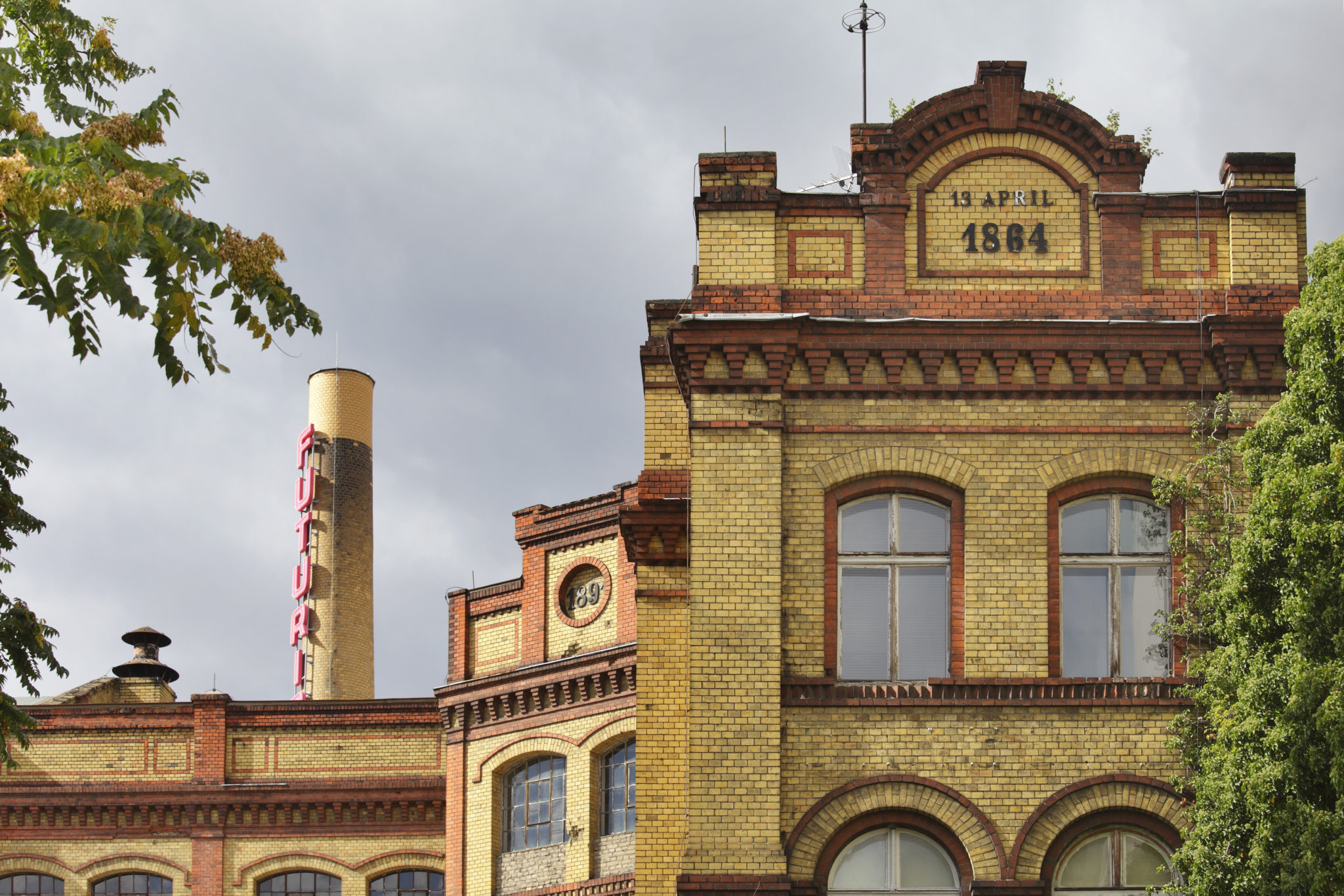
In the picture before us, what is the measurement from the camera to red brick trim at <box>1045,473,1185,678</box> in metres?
17.7

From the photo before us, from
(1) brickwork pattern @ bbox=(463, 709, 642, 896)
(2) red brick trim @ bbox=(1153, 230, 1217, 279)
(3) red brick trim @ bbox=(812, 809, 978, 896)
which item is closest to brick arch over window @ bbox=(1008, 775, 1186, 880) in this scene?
(3) red brick trim @ bbox=(812, 809, 978, 896)

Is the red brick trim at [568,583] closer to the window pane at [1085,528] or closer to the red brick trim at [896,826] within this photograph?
the window pane at [1085,528]

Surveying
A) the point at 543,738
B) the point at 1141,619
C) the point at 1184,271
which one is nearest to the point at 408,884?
the point at 543,738

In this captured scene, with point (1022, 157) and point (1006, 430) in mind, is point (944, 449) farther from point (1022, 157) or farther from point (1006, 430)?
point (1022, 157)

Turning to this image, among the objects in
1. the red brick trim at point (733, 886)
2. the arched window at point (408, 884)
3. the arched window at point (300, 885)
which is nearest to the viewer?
the red brick trim at point (733, 886)

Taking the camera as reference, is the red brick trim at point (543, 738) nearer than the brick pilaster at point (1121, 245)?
No

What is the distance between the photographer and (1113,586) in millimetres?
17938

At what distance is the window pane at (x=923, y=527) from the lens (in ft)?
59.2

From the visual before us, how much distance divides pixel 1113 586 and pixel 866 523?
249 centimetres

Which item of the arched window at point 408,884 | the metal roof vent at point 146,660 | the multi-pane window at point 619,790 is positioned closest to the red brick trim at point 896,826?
the multi-pane window at point 619,790

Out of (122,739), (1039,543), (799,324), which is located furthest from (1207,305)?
(122,739)

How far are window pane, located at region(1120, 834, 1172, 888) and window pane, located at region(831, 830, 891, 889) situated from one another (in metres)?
2.26

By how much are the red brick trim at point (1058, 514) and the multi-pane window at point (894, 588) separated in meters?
0.99

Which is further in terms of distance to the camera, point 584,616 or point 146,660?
point 146,660
